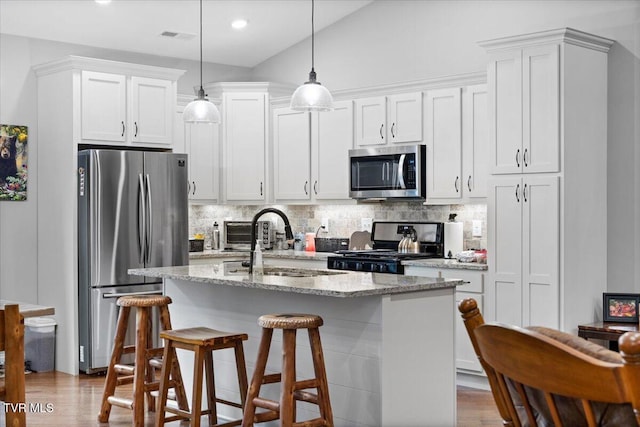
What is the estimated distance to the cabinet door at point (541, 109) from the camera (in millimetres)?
5531

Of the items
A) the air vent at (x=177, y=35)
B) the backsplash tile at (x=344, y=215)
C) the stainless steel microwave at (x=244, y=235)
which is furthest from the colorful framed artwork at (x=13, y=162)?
the stainless steel microwave at (x=244, y=235)

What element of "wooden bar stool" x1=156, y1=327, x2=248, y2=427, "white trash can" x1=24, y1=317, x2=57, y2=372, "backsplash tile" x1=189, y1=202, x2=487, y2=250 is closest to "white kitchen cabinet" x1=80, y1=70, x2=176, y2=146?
"backsplash tile" x1=189, y1=202, x2=487, y2=250

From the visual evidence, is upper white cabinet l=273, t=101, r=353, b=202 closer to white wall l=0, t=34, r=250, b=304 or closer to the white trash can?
white wall l=0, t=34, r=250, b=304

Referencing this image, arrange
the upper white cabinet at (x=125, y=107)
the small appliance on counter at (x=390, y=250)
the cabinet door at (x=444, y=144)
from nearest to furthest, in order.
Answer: the cabinet door at (x=444, y=144) → the small appliance on counter at (x=390, y=250) → the upper white cabinet at (x=125, y=107)

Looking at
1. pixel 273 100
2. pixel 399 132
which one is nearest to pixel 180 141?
pixel 273 100

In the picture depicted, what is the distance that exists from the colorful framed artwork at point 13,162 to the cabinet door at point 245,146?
1.92m

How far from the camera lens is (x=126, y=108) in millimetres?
6938

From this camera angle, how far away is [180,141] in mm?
7738

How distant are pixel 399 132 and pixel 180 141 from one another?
219 centimetres

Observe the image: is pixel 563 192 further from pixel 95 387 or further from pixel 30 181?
pixel 30 181

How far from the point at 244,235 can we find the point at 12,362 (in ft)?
16.2

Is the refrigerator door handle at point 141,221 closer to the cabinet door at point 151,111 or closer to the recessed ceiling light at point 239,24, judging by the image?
the cabinet door at point 151,111

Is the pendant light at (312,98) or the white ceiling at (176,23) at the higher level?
the white ceiling at (176,23)

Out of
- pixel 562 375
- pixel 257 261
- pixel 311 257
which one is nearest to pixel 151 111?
pixel 311 257
